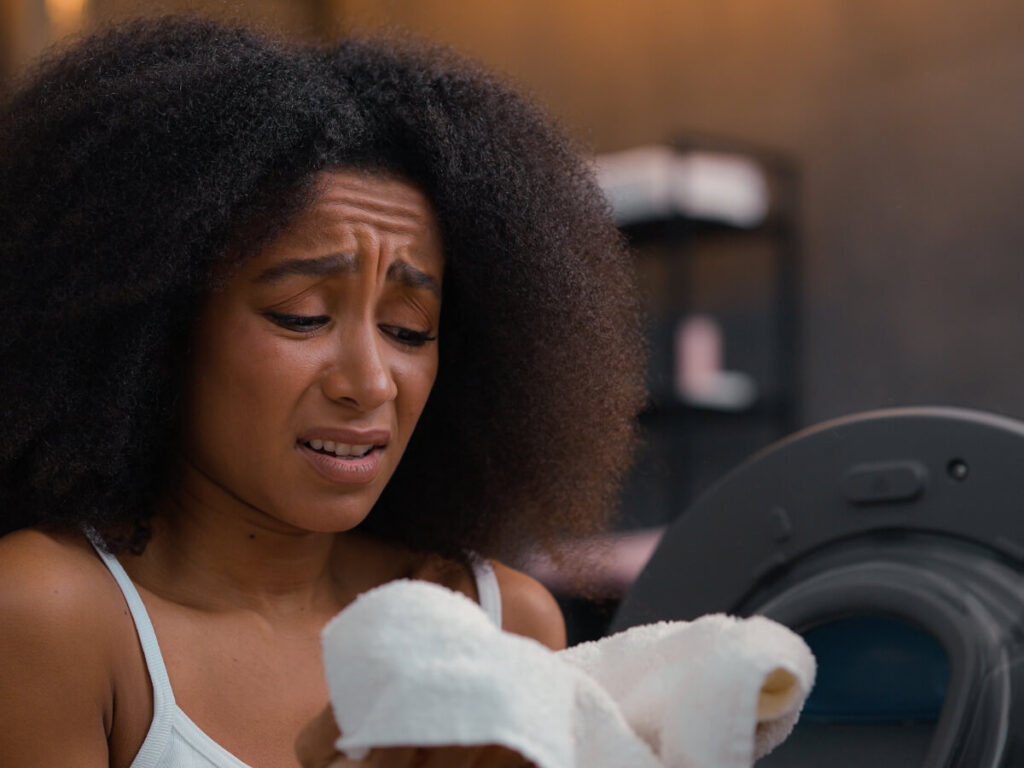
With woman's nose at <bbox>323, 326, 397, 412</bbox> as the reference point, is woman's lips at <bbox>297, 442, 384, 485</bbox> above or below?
below

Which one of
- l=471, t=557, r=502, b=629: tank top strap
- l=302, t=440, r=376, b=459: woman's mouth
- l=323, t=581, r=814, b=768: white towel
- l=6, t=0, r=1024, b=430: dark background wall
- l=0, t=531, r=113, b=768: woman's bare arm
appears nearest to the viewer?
l=323, t=581, r=814, b=768: white towel

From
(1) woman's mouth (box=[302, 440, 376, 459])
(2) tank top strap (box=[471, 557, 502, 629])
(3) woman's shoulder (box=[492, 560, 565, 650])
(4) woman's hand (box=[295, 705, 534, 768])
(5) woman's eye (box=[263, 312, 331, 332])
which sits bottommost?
(3) woman's shoulder (box=[492, 560, 565, 650])

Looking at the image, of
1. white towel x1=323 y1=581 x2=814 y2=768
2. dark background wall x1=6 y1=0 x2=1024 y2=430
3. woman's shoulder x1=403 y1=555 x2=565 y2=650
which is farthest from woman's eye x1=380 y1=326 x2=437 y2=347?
dark background wall x1=6 y1=0 x2=1024 y2=430

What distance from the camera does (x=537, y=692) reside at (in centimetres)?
68

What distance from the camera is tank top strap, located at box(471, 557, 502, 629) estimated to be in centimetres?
122

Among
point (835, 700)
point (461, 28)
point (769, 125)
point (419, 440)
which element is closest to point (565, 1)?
point (461, 28)

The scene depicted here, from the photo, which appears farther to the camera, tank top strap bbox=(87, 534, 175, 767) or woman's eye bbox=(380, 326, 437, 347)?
woman's eye bbox=(380, 326, 437, 347)

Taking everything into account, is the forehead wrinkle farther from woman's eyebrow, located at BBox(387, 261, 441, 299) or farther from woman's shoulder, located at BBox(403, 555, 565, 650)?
woman's shoulder, located at BBox(403, 555, 565, 650)

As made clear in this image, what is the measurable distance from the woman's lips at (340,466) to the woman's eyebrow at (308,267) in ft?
0.45

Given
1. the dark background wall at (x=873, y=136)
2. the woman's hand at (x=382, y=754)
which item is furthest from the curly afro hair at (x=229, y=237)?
the dark background wall at (x=873, y=136)

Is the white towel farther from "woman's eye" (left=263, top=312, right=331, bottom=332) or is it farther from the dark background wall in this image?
the dark background wall

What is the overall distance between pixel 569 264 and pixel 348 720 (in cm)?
60

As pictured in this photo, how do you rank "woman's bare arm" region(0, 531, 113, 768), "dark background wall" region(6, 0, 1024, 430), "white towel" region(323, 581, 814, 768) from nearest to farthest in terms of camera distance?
"white towel" region(323, 581, 814, 768)
"woman's bare arm" region(0, 531, 113, 768)
"dark background wall" region(6, 0, 1024, 430)

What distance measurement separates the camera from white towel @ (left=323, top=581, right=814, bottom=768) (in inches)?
26.0
